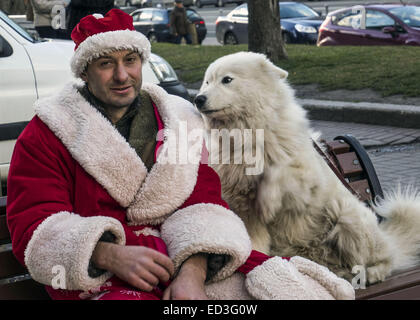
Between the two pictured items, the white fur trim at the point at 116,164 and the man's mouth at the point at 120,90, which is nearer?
the white fur trim at the point at 116,164

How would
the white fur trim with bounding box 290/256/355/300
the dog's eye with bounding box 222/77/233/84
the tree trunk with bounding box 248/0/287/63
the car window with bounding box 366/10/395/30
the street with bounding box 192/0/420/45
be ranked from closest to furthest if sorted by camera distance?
the white fur trim with bounding box 290/256/355/300
the dog's eye with bounding box 222/77/233/84
the tree trunk with bounding box 248/0/287/63
the car window with bounding box 366/10/395/30
the street with bounding box 192/0/420/45

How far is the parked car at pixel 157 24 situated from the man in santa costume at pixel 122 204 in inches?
861

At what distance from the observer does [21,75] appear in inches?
237

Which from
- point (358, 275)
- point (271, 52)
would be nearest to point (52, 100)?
point (358, 275)

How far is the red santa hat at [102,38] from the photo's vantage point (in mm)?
2631

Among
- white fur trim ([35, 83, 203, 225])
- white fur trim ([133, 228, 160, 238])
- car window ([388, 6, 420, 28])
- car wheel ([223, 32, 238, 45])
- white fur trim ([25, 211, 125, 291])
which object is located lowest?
car wheel ([223, 32, 238, 45])

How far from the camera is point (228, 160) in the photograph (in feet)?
10.2

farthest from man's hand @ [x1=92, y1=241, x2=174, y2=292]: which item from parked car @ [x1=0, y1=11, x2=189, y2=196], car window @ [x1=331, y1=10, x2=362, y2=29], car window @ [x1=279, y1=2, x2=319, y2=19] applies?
car window @ [x1=279, y1=2, x2=319, y2=19]

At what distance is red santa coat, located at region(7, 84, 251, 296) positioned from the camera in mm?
2322

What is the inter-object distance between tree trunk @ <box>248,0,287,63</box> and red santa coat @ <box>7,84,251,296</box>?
9880 millimetres

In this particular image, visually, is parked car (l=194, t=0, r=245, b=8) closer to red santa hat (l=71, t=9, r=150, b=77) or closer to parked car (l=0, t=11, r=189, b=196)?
parked car (l=0, t=11, r=189, b=196)

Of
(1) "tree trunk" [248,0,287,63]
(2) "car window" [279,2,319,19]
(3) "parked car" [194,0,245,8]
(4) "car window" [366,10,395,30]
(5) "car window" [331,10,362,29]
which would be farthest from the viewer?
(3) "parked car" [194,0,245,8]

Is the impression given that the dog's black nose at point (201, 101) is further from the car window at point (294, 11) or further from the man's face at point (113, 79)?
the car window at point (294, 11)

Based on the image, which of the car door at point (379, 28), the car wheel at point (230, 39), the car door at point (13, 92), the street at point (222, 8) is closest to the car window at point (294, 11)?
the car wheel at point (230, 39)
